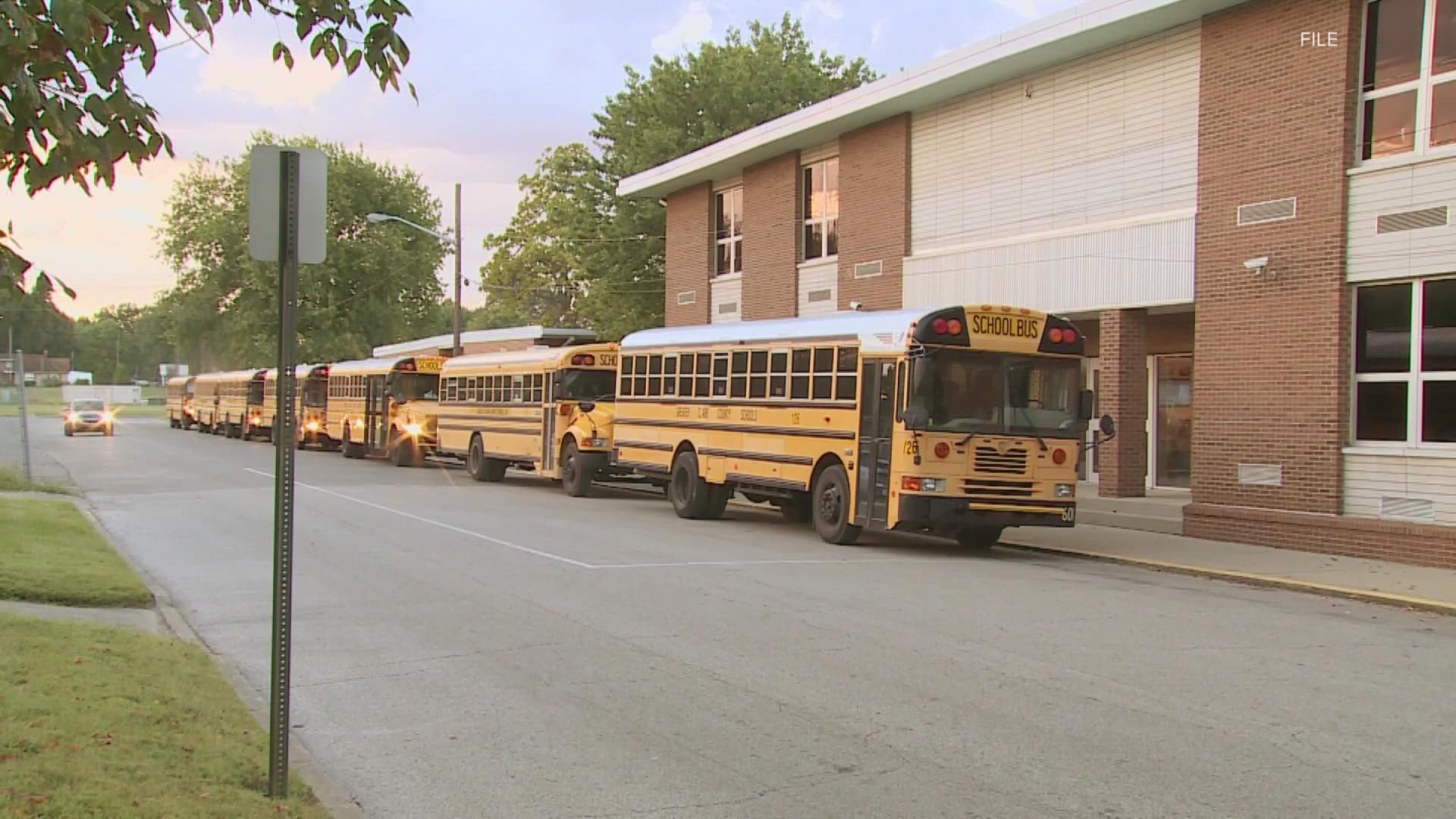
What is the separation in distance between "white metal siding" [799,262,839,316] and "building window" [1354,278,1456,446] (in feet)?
39.0

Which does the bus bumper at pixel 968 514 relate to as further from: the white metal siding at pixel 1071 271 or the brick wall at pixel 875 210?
the brick wall at pixel 875 210

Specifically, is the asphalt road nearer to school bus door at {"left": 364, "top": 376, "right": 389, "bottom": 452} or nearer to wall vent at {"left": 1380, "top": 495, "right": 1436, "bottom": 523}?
wall vent at {"left": 1380, "top": 495, "right": 1436, "bottom": 523}

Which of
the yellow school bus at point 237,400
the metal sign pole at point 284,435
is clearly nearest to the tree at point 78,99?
the metal sign pole at point 284,435

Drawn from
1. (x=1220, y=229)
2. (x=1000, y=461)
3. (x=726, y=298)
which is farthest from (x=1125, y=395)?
(x=726, y=298)

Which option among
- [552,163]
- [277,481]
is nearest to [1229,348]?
[277,481]

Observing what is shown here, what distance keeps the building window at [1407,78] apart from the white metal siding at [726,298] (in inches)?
627

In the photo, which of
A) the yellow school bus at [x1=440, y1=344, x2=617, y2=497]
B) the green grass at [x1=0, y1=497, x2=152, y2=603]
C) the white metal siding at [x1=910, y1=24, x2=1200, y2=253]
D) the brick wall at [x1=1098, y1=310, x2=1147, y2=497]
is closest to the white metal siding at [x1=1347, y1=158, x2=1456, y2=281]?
the white metal siding at [x1=910, y1=24, x2=1200, y2=253]

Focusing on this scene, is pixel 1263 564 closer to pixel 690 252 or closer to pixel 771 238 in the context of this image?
pixel 771 238

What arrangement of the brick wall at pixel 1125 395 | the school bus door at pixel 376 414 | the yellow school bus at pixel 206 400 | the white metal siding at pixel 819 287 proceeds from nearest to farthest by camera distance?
the brick wall at pixel 1125 395, the white metal siding at pixel 819 287, the school bus door at pixel 376 414, the yellow school bus at pixel 206 400

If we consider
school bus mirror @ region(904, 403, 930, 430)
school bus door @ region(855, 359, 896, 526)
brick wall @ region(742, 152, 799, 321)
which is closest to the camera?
school bus mirror @ region(904, 403, 930, 430)

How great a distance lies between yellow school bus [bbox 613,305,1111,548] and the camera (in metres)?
14.5

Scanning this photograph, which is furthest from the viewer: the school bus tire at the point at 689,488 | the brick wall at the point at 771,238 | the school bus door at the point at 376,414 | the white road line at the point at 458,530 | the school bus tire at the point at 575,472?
the school bus door at the point at 376,414

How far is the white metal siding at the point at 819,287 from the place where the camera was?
26078 millimetres

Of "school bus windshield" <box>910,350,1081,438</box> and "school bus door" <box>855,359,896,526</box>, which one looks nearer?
"school bus windshield" <box>910,350,1081,438</box>
